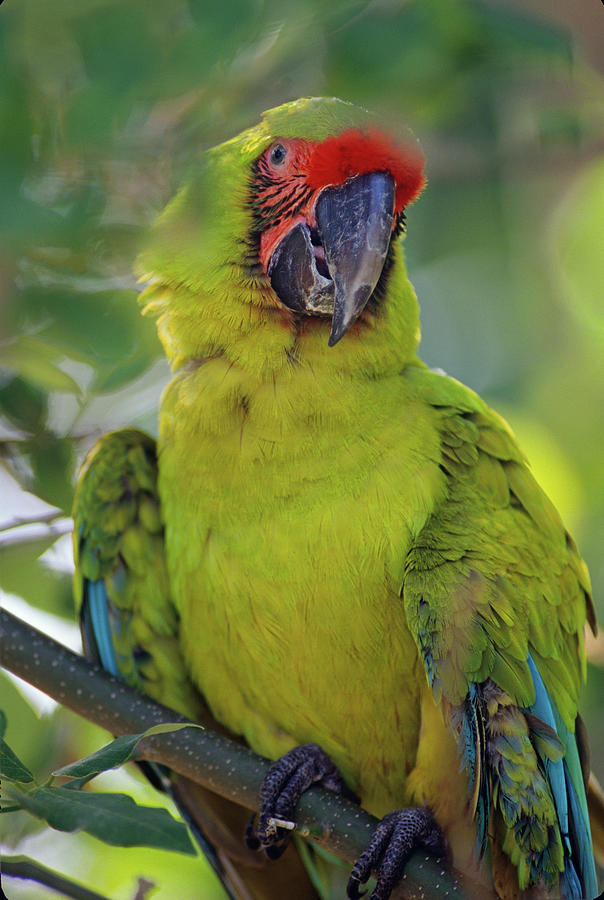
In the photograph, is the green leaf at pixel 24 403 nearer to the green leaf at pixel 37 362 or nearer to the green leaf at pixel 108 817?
the green leaf at pixel 37 362

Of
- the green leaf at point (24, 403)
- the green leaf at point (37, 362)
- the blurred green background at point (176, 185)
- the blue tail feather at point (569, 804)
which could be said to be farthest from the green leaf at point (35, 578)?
the blue tail feather at point (569, 804)

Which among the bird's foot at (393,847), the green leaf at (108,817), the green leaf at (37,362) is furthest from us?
the bird's foot at (393,847)

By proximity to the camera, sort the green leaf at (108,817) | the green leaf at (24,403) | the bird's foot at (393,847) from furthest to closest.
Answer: the bird's foot at (393,847) → the green leaf at (24,403) → the green leaf at (108,817)

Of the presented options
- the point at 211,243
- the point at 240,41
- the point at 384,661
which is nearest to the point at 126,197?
the point at 240,41

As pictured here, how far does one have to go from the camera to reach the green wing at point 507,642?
3.42 feet

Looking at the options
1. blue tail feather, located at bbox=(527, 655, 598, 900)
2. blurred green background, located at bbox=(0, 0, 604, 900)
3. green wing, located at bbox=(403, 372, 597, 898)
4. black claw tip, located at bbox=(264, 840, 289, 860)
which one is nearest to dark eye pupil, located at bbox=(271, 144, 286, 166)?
blurred green background, located at bbox=(0, 0, 604, 900)

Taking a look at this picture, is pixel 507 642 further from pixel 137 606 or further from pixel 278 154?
pixel 278 154

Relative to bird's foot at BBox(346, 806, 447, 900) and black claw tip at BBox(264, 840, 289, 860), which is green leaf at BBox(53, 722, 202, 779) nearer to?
bird's foot at BBox(346, 806, 447, 900)

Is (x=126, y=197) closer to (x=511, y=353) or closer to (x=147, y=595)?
(x=511, y=353)

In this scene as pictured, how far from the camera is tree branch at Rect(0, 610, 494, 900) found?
1.07m

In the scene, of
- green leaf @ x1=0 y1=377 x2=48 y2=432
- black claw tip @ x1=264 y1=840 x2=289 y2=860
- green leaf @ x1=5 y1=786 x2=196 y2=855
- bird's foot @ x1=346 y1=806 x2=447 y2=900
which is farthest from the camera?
black claw tip @ x1=264 y1=840 x2=289 y2=860

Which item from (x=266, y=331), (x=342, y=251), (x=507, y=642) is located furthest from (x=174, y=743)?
(x=342, y=251)

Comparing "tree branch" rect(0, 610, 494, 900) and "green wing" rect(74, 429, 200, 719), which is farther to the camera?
"green wing" rect(74, 429, 200, 719)

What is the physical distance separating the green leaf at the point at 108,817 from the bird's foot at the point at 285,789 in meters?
0.44
